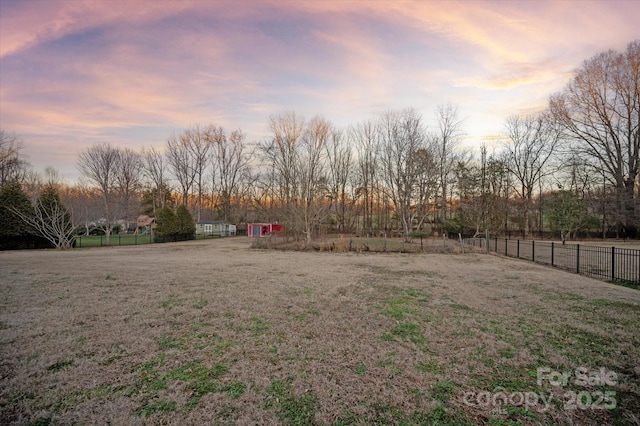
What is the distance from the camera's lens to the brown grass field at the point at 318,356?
2426 mm

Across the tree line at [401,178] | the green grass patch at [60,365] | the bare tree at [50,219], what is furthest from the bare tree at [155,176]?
the green grass patch at [60,365]

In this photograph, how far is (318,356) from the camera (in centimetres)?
346

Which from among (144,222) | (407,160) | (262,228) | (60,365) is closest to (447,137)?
(407,160)

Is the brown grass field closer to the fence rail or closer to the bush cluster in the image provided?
the fence rail

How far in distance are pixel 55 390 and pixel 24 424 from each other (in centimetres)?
50

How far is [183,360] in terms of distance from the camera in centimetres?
333

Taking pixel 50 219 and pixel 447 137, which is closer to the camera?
pixel 50 219

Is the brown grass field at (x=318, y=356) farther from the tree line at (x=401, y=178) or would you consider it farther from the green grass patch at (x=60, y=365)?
the tree line at (x=401, y=178)

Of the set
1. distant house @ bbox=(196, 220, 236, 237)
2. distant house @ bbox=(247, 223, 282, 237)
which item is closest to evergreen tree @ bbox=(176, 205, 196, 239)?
distant house @ bbox=(196, 220, 236, 237)

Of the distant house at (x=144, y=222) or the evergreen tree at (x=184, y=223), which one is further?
the distant house at (x=144, y=222)

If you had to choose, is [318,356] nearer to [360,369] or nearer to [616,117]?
[360,369]

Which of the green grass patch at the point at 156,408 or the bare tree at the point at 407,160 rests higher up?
the bare tree at the point at 407,160

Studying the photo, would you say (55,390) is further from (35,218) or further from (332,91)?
(35,218)

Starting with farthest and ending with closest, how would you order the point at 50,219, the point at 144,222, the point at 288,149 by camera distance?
the point at 144,222, the point at 288,149, the point at 50,219
